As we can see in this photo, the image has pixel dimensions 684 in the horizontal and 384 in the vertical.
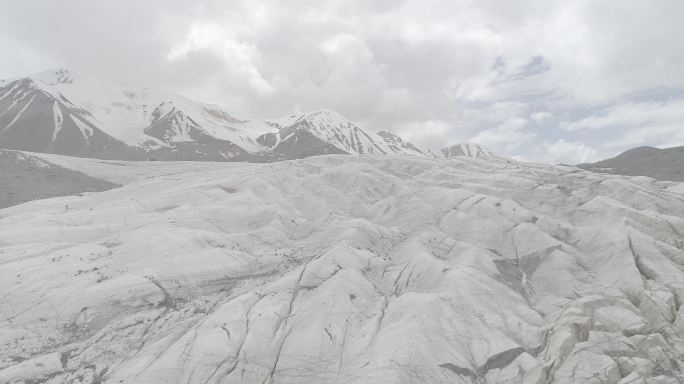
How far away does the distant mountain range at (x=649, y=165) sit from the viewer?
8425 centimetres

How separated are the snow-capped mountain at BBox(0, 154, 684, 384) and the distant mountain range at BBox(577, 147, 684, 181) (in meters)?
56.5

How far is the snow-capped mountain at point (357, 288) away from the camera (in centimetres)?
1931

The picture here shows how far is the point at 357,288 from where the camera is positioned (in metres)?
24.8

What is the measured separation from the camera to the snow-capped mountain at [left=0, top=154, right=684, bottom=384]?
63.4ft

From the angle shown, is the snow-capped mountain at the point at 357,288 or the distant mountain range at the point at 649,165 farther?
the distant mountain range at the point at 649,165

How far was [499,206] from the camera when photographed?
35.7 m

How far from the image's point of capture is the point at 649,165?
316ft

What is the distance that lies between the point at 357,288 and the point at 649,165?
99.1 meters

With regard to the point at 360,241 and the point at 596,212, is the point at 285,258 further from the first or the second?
the point at 596,212

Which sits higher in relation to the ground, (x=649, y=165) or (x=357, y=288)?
(x=649, y=165)

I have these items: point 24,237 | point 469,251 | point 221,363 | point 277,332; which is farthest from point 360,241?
point 24,237

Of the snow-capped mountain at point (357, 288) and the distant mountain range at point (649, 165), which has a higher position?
the distant mountain range at point (649, 165)

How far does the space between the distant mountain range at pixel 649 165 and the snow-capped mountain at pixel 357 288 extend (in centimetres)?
5650

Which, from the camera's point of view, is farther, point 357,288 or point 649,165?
point 649,165
